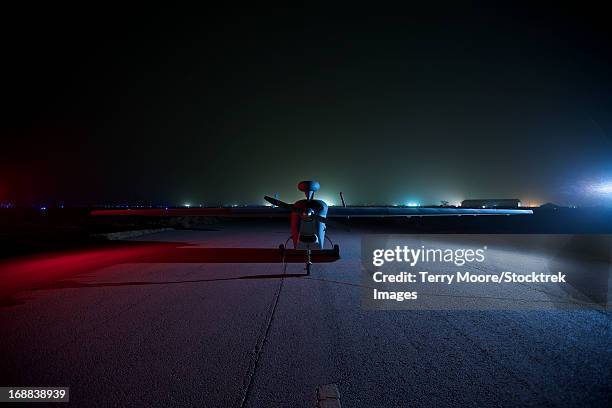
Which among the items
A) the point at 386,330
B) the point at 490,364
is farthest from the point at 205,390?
the point at 490,364

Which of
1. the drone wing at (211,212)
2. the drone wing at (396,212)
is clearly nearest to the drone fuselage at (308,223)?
the drone wing at (396,212)

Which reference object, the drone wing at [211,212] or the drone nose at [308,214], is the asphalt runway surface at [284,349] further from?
the drone wing at [211,212]

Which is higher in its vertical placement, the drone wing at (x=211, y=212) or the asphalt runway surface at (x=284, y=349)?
the drone wing at (x=211, y=212)

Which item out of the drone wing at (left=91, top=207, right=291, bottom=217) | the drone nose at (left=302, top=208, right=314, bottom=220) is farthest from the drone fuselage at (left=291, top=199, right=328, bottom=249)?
the drone wing at (left=91, top=207, right=291, bottom=217)

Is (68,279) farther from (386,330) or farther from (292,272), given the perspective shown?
(386,330)

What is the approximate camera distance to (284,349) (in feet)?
15.8

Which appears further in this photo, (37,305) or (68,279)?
(68,279)

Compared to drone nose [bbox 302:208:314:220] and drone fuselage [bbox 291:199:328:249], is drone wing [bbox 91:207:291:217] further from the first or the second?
drone nose [bbox 302:208:314:220]

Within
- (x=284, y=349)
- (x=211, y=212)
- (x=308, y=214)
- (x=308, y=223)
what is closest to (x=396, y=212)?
(x=308, y=223)

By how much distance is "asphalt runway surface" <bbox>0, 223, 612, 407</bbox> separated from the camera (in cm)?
371

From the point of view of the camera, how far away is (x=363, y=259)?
1298 cm

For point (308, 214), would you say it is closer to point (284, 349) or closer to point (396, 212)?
point (396, 212)

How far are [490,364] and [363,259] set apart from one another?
28.4 feet

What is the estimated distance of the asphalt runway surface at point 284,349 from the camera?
12.2 feet
